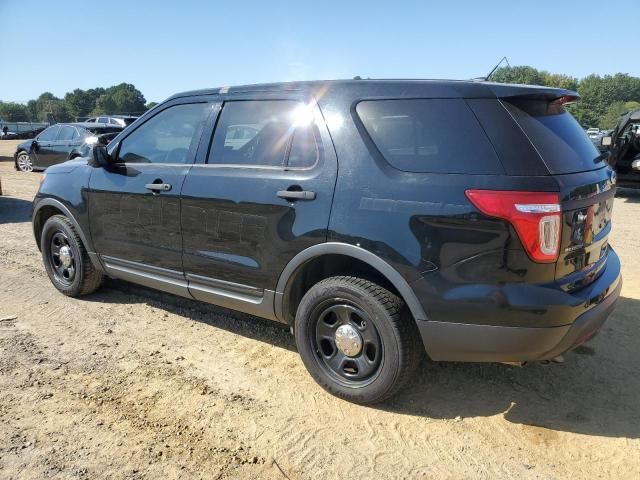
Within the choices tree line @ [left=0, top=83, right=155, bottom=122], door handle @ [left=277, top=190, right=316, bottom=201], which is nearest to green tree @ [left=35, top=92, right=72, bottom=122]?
tree line @ [left=0, top=83, right=155, bottom=122]

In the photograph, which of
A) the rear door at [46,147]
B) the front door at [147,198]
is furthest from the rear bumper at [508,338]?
A: the rear door at [46,147]

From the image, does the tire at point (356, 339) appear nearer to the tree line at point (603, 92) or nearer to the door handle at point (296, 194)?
the door handle at point (296, 194)

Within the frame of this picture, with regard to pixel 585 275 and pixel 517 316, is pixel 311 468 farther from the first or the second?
pixel 585 275

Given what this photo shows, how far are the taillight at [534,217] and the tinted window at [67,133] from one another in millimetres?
14464

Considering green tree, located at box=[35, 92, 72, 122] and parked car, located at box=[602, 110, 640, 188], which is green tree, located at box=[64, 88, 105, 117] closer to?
green tree, located at box=[35, 92, 72, 122]

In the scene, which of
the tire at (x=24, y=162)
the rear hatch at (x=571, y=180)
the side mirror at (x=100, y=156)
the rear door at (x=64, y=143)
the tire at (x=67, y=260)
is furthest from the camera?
the tire at (x=24, y=162)

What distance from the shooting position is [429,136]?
2799 millimetres

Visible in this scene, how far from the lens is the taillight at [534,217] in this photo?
247 cm

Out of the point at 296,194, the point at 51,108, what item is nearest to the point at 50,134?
the point at 296,194

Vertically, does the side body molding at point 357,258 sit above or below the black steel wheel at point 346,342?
above

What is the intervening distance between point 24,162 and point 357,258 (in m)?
16.7

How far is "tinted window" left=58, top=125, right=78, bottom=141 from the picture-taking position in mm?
14578

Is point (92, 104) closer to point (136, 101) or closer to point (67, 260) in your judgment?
point (136, 101)

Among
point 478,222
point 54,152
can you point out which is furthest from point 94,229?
point 54,152
